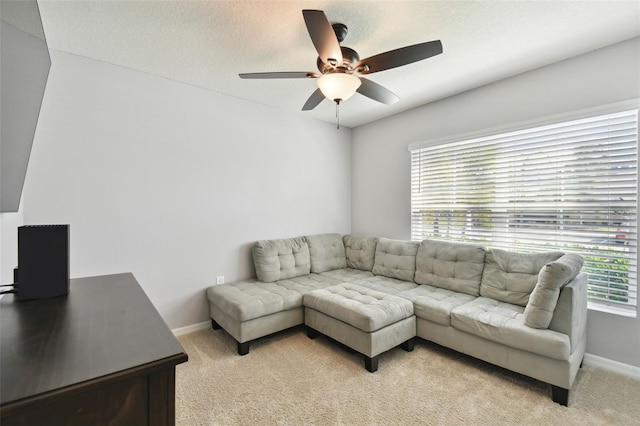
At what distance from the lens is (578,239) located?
2.49m

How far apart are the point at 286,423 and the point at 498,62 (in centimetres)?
318

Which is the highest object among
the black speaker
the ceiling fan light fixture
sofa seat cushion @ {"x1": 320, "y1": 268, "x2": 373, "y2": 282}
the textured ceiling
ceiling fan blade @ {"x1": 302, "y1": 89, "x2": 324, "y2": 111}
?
the textured ceiling

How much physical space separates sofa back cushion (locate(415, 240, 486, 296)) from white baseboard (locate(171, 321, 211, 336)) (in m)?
2.32

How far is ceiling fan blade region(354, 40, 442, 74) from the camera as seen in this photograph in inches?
68.3

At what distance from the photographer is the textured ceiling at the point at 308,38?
186 centimetres

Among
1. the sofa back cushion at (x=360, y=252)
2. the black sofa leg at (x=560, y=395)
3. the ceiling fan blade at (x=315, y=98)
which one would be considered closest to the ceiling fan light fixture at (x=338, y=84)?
the ceiling fan blade at (x=315, y=98)

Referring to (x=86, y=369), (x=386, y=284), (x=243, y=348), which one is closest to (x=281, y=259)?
(x=243, y=348)

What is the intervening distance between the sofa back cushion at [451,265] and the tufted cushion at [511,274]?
0.25ft

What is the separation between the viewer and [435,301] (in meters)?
2.66

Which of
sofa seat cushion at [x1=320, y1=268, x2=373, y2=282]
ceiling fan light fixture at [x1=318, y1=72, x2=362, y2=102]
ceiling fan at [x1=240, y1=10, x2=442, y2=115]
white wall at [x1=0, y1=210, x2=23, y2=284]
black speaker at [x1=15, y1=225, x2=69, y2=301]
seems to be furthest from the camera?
sofa seat cushion at [x1=320, y1=268, x2=373, y2=282]

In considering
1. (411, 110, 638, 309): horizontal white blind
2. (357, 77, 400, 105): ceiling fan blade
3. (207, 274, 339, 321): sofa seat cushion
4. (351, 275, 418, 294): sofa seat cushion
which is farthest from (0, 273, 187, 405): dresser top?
(411, 110, 638, 309): horizontal white blind

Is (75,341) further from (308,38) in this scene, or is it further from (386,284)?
(386,284)

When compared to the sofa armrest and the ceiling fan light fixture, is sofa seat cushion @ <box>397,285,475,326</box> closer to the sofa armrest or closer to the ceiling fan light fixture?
the sofa armrest

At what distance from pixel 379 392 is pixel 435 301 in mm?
981
